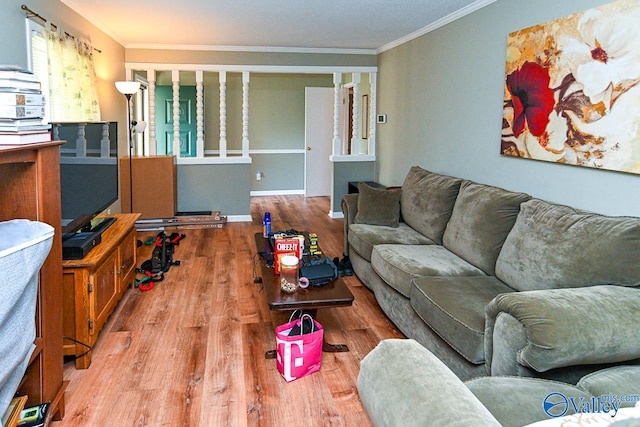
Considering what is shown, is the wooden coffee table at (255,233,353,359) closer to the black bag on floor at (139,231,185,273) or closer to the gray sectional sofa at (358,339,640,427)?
the gray sectional sofa at (358,339,640,427)

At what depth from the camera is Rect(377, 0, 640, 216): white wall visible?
2943 mm

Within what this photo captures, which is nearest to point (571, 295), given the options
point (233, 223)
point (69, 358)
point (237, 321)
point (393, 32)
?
point (237, 321)

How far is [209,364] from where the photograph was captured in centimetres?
284

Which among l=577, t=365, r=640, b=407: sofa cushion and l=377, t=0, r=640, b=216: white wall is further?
l=377, t=0, r=640, b=216: white wall

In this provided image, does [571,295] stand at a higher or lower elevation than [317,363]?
higher

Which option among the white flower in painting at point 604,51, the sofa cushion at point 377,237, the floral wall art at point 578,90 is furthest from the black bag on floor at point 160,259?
the white flower in painting at point 604,51

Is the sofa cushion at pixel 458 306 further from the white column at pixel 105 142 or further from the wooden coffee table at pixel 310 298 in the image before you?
the white column at pixel 105 142

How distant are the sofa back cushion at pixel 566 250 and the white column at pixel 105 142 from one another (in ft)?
9.03

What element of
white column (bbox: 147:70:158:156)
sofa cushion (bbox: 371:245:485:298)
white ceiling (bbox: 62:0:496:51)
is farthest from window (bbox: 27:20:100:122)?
sofa cushion (bbox: 371:245:485:298)

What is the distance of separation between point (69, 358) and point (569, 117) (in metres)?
3.14

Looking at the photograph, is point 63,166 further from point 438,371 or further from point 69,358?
point 438,371

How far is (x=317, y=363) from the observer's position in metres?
2.77

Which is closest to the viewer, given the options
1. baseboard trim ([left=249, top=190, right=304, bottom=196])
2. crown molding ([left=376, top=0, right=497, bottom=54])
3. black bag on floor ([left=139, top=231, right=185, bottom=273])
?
crown molding ([left=376, top=0, right=497, bottom=54])

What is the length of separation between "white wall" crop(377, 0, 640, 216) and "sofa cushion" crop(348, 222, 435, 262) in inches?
27.4
